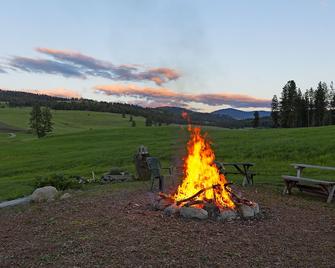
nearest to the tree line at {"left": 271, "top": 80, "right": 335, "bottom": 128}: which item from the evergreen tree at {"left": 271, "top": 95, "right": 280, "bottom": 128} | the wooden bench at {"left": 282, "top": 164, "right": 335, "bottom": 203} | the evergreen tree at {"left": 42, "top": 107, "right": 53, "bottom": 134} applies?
the evergreen tree at {"left": 271, "top": 95, "right": 280, "bottom": 128}

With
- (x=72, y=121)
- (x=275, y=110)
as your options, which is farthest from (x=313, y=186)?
(x=72, y=121)

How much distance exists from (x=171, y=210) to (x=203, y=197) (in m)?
1.06

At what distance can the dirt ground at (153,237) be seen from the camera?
7.14m

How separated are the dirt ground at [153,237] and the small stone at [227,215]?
0.82 feet

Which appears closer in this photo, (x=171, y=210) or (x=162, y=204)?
(x=171, y=210)

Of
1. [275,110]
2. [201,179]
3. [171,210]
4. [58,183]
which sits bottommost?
[58,183]

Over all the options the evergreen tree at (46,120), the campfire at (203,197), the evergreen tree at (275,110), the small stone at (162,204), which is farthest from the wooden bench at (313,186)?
the evergreen tree at (275,110)

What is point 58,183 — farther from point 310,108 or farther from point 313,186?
point 310,108

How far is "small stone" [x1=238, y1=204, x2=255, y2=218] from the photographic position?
1009 cm

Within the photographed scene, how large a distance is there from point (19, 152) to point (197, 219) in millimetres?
40098

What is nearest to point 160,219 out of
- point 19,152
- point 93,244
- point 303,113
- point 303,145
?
point 93,244

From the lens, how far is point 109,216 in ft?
33.5

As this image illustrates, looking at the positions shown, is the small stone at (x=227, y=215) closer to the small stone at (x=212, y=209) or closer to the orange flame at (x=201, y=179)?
the small stone at (x=212, y=209)

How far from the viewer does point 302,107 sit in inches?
3396
